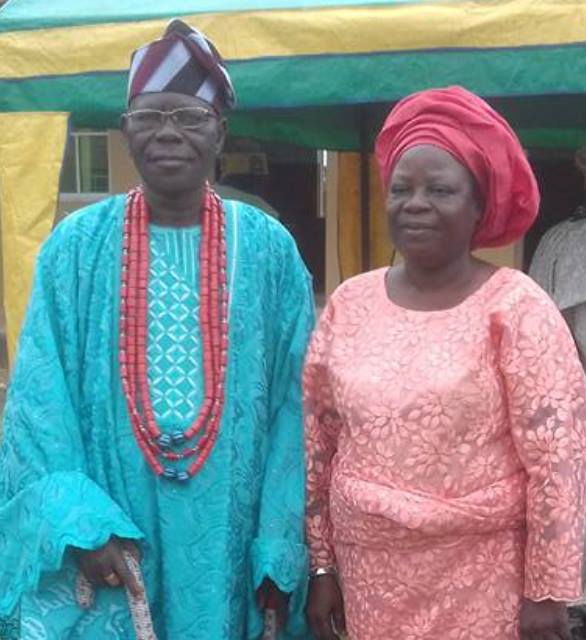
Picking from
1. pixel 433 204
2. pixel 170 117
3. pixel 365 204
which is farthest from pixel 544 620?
pixel 365 204

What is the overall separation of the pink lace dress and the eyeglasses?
534 millimetres

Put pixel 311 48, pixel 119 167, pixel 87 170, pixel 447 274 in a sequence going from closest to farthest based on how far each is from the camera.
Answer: pixel 447 274 → pixel 311 48 → pixel 119 167 → pixel 87 170

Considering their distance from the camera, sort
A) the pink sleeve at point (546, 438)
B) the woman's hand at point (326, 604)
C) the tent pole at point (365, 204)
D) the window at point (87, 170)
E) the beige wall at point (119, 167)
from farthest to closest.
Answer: the window at point (87, 170) < the beige wall at point (119, 167) < the tent pole at point (365, 204) < the woman's hand at point (326, 604) < the pink sleeve at point (546, 438)

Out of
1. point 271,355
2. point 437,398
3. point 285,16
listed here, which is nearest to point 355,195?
A: point 285,16

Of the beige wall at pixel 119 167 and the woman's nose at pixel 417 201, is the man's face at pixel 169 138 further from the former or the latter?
the beige wall at pixel 119 167

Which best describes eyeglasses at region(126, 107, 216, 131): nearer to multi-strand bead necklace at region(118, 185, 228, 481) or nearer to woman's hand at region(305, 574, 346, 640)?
multi-strand bead necklace at region(118, 185, 228, 481)

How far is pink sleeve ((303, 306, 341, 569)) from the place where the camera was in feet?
7.99

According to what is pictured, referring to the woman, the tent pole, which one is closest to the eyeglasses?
the woman

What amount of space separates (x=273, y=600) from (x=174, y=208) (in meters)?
0.87

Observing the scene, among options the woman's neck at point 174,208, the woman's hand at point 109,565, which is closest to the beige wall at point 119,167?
the woman's neck at point 174,208

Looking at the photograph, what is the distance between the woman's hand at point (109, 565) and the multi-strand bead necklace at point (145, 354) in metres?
0.18

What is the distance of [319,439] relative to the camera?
2.50m

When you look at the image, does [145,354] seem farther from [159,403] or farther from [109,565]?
[109,565]

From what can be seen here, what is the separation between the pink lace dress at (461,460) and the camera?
218 cm
